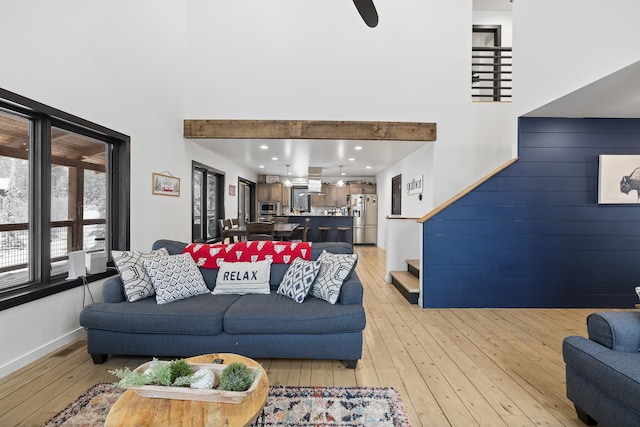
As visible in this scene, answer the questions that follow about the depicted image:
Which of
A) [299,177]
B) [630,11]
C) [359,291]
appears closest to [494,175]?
[630,11]

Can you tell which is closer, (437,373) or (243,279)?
(437,373)

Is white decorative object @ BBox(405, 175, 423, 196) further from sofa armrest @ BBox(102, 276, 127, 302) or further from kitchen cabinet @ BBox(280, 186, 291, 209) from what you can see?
kitchen cabinet @ BBox(280, 186, 291, 209)

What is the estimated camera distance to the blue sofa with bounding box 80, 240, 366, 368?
2.25 meters

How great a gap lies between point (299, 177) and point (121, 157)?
6.86 m

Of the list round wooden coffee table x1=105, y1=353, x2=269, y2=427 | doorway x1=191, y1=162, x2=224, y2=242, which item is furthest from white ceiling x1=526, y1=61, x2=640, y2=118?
doorway x1=191, y1=162, x2=224, y2=242

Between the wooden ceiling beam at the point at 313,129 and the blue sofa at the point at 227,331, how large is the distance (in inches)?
114

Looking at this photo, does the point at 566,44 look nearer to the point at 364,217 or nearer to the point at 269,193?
the point at 364,217

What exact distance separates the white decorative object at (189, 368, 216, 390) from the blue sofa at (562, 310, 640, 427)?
1910mm

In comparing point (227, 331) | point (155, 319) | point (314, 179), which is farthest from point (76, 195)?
point (314, 179)

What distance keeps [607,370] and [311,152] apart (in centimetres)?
498

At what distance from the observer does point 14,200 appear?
7.75ft

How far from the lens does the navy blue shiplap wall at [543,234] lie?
369cm

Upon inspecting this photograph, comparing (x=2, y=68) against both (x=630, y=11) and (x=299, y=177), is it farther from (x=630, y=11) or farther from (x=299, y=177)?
(x=299, y=177)

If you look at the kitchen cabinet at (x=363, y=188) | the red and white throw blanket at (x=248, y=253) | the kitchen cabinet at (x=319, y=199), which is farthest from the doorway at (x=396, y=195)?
the red and white throw blanket at (x=248, y=253)
